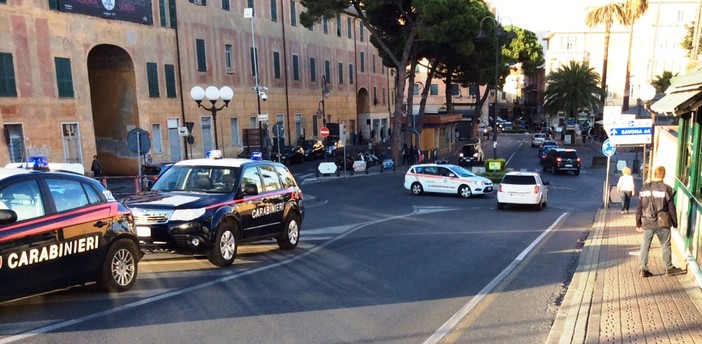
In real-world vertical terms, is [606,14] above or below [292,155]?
above

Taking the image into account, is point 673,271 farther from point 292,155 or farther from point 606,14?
point 606,14

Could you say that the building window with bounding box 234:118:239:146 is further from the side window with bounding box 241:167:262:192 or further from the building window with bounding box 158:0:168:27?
the side window with bounding box 241:167:262:192

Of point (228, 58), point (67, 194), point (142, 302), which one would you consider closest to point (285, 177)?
point (142, 302)

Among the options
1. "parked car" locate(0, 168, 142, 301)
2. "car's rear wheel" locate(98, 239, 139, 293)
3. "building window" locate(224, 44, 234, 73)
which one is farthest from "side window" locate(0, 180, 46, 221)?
"building window" locate(224, 44, 234, 73)

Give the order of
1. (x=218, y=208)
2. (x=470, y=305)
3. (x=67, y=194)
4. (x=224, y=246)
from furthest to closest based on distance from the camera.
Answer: (x=224, y=246) → (x=218, y=208) → (x=470, y=305) → (x=67, y=194)

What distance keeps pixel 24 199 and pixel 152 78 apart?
2869 centimetres

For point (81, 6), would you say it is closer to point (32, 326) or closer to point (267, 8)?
point (267, 8)

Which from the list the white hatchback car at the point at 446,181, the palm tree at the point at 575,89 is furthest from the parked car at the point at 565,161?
the palm tree at the point at 575,89

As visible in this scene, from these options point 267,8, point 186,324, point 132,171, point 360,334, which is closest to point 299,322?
point 360,334

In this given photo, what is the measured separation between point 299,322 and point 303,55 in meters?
45.2

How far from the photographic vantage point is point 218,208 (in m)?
8.67

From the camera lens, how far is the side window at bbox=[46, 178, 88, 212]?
6449mm

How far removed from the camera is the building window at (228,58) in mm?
38969

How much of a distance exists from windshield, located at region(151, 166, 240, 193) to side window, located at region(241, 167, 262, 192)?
0.50 feet
